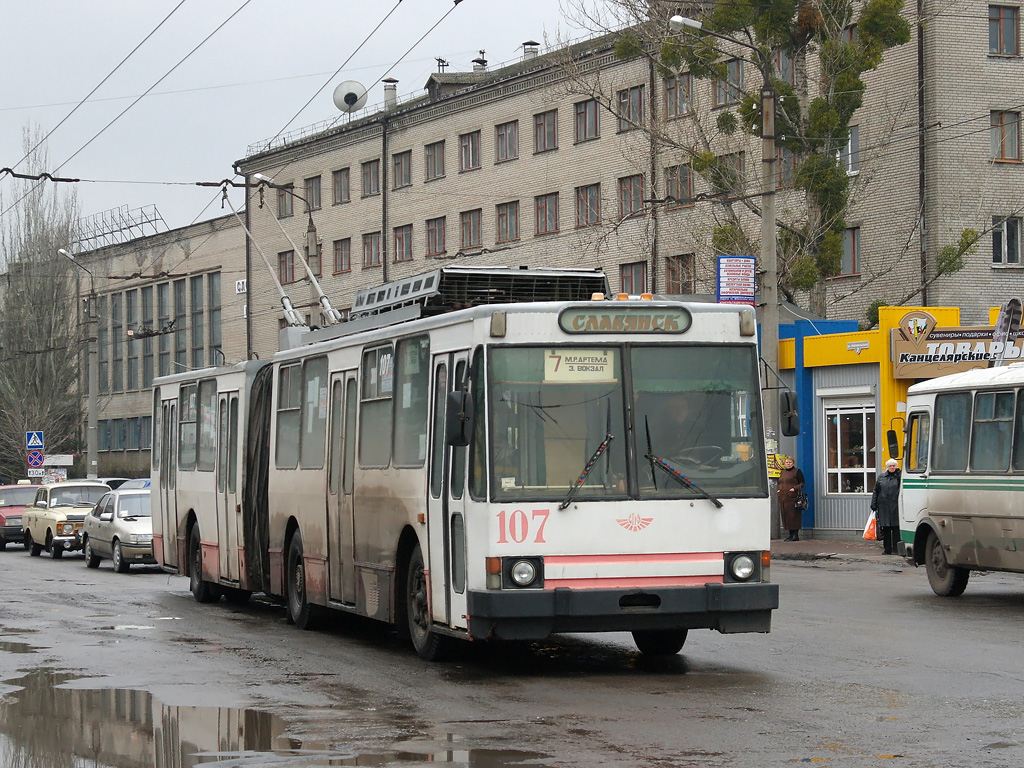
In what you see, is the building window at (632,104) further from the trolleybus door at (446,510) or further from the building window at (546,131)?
the trolleybus door at (446,510)

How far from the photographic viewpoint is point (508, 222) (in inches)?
2119

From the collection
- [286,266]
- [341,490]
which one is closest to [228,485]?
[341,490]

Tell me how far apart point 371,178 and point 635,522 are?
165ft

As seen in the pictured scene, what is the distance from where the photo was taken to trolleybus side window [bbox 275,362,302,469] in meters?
16.2

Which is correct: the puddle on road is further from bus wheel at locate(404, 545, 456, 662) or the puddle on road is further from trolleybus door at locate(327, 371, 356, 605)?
trolleybus door at locate(327, 371, 356, 605)

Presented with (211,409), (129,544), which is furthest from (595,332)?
(129,544)

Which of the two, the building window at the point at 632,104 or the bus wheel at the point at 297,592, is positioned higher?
the building window at the point at 632,104

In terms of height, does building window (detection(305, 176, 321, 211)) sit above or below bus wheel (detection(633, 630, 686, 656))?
above

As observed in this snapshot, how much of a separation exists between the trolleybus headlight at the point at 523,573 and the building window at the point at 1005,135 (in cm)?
3118

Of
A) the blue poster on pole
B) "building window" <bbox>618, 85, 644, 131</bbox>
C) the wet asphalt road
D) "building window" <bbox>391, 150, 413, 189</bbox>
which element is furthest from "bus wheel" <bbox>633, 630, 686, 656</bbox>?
"building window" <bbox>391, 150, 413, 189</bbox>

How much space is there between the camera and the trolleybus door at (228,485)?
1844 cm

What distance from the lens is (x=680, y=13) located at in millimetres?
37156

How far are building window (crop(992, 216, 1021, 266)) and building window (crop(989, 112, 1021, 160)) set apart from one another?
1.54 m

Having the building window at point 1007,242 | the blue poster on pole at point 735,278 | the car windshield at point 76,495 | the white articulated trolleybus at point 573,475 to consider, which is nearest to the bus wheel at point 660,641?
the white articulated trolleybus at point 573,475
